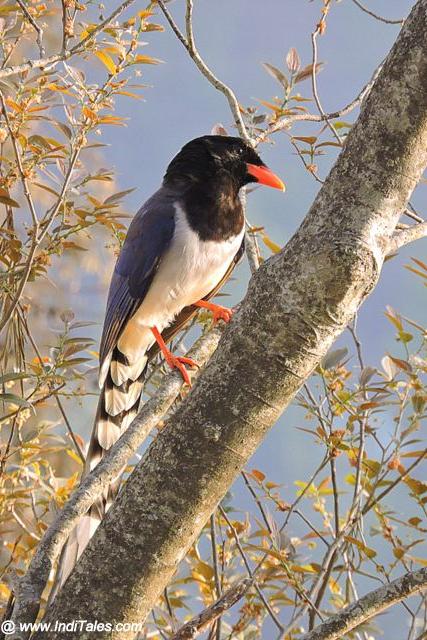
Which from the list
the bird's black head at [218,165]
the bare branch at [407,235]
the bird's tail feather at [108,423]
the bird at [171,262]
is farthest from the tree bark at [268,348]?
the bird's black head at [218,165]

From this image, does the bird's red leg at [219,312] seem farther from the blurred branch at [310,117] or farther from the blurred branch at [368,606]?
the blurred branch at [368,606]

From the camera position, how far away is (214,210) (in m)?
3.12

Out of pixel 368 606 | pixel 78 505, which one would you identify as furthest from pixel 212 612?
pixel 78 505

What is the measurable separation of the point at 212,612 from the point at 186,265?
1643 mm

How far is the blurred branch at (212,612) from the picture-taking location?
1618mm

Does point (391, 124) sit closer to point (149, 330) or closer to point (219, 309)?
point (219, 309)

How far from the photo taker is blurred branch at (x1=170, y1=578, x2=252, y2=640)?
162cm

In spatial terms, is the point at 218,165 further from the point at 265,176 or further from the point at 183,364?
the point at 183,364

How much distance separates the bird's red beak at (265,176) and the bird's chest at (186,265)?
1.00 feet

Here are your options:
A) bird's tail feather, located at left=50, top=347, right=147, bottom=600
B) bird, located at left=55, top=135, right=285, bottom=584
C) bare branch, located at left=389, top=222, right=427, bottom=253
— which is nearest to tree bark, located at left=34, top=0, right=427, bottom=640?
bare branch, located at left=389, top=222, right=427, bottom=253

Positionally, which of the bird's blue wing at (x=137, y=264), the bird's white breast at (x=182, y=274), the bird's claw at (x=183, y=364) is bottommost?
the bird's claw at (x=183, y=364)

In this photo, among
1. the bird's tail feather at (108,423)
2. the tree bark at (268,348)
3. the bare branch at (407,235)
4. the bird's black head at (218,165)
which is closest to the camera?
the tree bark at (268,348)

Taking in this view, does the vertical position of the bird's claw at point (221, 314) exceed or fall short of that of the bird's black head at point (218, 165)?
it falls short

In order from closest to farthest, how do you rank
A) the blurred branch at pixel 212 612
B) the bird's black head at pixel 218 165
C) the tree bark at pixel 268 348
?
1. the tree bark at pixel 268 348
2. the blurred branch at pixel 212 612
3. the bird's black head at pixel 218 165
